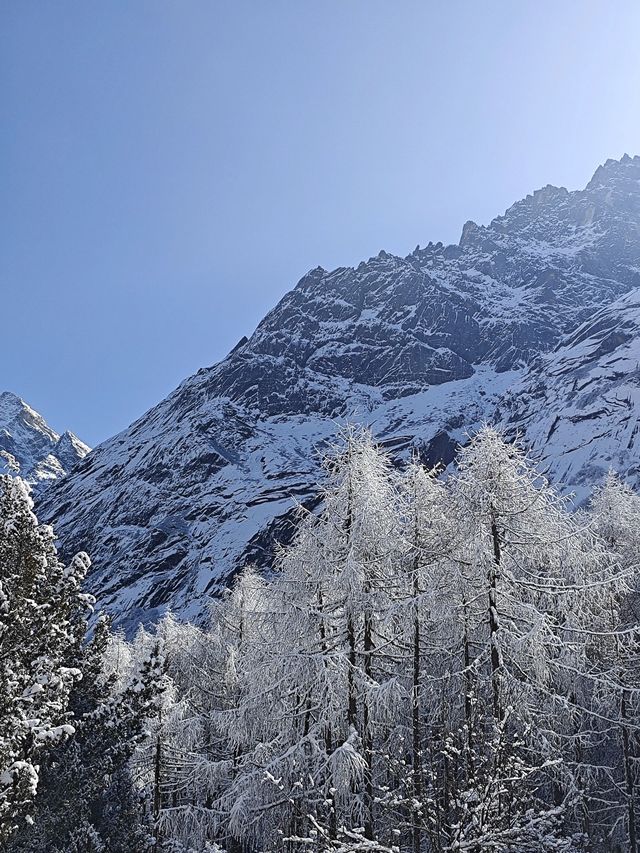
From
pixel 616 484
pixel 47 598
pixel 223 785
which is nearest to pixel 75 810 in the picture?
pixel 47 598

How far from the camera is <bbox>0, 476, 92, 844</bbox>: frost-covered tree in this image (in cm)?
934

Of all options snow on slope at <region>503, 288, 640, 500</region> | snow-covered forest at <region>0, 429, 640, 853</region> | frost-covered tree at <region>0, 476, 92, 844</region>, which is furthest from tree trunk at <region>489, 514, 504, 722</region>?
snow on slope at <region>503, 288, 640, 500</region>

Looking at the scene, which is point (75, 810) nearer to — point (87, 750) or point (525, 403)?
point (87, 750)

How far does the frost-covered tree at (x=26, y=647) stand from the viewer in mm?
9344

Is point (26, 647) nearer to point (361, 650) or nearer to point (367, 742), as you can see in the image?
point (361, 650)

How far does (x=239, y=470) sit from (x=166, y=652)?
133479mm

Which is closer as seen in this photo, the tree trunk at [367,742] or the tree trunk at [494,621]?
the tree trunk at [367,742]

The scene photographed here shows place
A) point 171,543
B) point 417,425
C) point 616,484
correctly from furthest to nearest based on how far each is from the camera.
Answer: point 417,425, point 171,543, point 616,484

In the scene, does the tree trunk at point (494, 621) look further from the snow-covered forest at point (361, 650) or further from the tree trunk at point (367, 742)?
the tree trunk at point (367, 742)

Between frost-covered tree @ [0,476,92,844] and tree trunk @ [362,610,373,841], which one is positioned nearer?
frost-covered tree @ [0,476,92,844]

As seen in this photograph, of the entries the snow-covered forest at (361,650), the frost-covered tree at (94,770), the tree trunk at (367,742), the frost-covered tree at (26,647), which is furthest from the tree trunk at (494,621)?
the frost-covered tree at (94,770)

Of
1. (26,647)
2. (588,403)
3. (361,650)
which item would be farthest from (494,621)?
(588,403)

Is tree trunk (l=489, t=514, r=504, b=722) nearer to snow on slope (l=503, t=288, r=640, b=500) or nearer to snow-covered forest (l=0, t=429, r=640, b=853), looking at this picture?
snow-covered forest (l=0, t=429, r=640, b=853)

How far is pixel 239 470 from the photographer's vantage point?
160 metres
